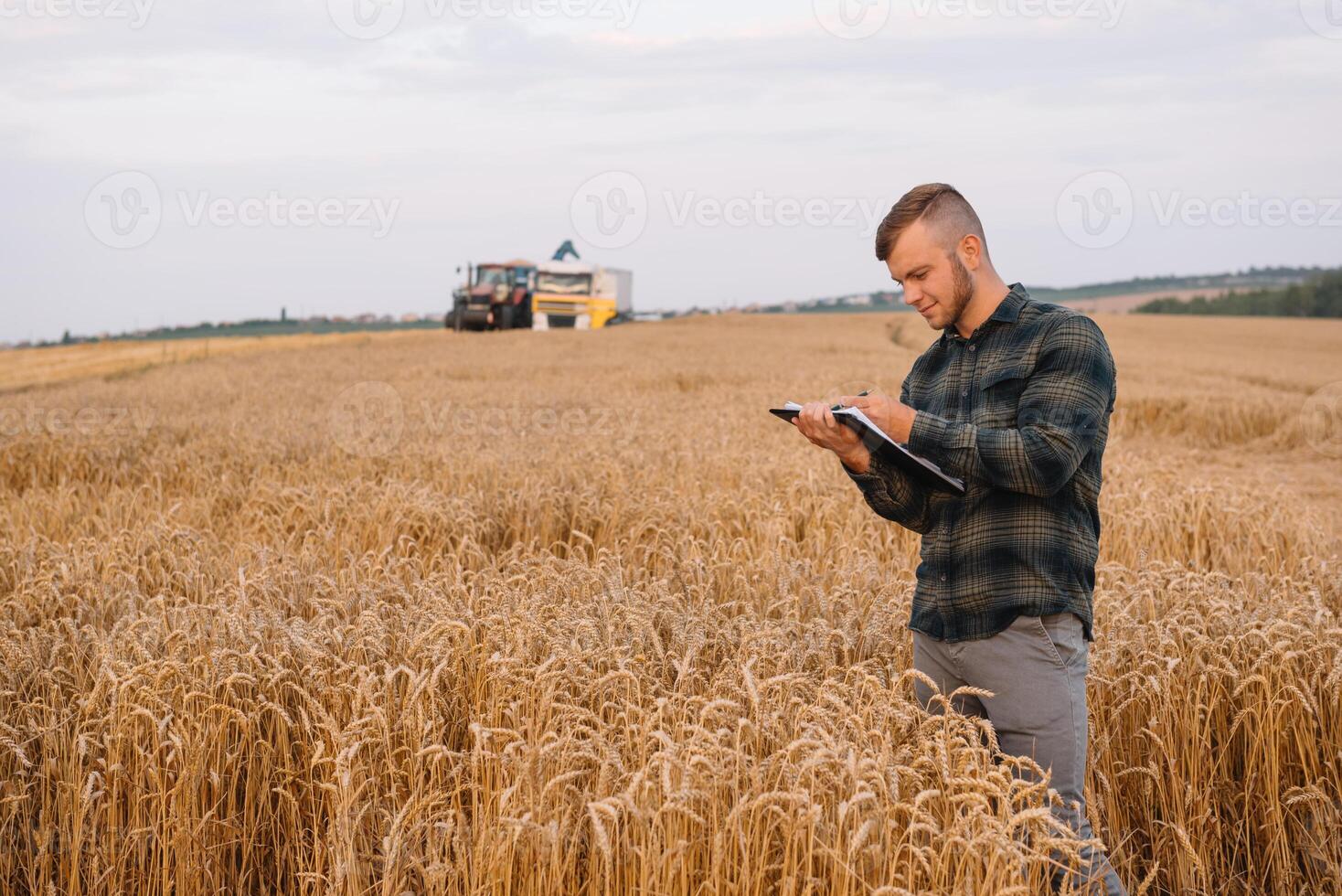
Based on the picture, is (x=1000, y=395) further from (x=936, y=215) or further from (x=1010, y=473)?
(x=936, y=215)

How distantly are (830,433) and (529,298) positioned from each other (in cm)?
4382

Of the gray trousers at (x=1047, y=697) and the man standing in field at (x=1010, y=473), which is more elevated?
the man standing in field at (x=1010, y=473)

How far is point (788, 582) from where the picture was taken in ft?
15.1

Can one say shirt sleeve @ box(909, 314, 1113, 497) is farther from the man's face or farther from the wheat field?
the wheat field

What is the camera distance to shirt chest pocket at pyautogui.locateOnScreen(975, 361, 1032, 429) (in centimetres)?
263

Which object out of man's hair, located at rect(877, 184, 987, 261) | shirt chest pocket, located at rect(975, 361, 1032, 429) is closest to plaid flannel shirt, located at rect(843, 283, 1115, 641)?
shirt chest pocket, located at rect(975, 361, 1032, 429)

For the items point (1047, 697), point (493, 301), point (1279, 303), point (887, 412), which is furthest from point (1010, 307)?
point (1279, 303)

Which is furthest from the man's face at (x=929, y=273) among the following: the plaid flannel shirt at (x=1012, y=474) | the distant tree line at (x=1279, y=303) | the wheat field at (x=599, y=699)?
the distant tree line at (x=1279, y=303)

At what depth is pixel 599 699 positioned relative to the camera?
3252mm

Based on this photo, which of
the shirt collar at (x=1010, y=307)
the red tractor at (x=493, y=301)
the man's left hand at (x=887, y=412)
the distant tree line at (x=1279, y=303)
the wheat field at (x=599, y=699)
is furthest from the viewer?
the distant tree line at (x=1279, y=303)

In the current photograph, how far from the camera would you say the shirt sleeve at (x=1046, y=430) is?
242 cm

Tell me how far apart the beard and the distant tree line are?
79031mm

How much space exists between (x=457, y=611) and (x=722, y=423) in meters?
7.51

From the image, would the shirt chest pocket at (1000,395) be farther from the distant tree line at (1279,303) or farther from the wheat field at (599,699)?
the distant tree line at (1279,303)
